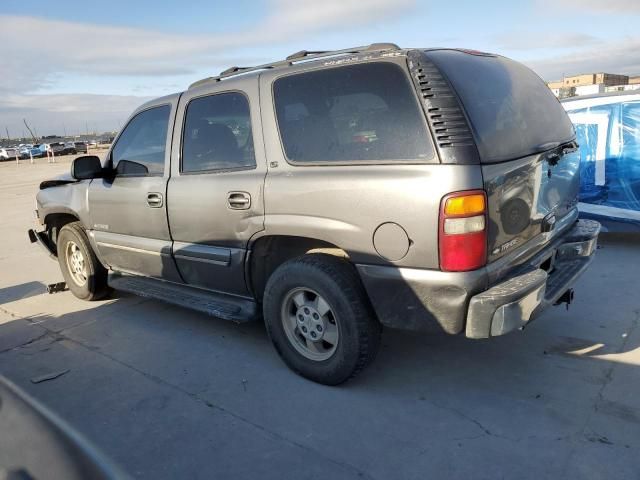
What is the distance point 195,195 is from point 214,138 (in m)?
0.44

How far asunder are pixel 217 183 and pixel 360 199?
1220 millimetres

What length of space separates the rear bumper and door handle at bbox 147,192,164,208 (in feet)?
6.17

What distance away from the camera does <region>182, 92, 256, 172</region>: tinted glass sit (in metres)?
3.57

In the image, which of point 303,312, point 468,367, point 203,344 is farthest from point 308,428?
point 203,344

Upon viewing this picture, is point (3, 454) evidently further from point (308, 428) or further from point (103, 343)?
point (103, 343)

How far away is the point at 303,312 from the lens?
10.9 ft

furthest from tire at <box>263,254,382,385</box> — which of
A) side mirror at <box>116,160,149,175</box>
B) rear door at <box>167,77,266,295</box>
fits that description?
side mirror at <box>116,160,149,175</box>

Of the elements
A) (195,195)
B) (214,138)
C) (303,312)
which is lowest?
(303,312)

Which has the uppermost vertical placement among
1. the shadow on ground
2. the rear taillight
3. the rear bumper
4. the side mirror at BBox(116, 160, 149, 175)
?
the side mirror at BBox(116, 160, 149, 175)

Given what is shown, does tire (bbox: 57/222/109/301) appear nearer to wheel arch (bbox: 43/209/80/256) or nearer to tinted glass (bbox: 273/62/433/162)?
wheel arch (bbox: 43/209/80/256)

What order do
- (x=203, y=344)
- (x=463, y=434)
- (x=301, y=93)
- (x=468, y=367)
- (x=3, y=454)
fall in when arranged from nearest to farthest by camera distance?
(x=3, y=454)
(x=463, y=434)
(x=301, y=93)
(x=468, y=367)
(x=203, y=344)

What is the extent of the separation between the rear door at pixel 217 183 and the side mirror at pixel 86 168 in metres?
0.94

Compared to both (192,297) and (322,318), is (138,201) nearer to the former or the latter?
(192,297)

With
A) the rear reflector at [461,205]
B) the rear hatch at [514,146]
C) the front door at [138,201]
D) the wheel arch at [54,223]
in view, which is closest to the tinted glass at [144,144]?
the front door at [138,201]
